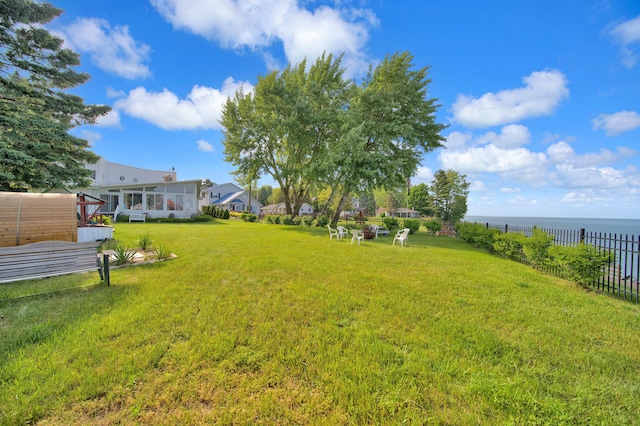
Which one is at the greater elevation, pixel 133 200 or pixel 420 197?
pixel 420 197

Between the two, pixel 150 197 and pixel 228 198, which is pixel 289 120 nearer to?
pixel 150 197

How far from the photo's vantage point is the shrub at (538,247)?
23.8ft

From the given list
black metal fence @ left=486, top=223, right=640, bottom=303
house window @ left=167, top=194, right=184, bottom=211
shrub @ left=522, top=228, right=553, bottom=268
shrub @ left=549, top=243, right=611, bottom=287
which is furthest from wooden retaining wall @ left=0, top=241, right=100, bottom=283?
house window @ left=167, top=194, right=184, bottom=211

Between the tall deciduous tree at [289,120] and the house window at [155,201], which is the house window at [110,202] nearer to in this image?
the house window at [155,201]

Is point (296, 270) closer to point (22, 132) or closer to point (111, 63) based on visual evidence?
point (22, 132)

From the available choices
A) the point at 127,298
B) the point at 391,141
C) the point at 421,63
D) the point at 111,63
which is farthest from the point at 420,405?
the point at 421,63

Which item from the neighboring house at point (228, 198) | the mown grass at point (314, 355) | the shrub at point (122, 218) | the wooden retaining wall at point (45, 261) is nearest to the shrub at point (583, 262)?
the mown grass at point (314, 355)

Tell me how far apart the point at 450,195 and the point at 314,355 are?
49961 millimetres

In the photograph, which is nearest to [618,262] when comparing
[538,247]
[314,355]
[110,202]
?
[538,247]

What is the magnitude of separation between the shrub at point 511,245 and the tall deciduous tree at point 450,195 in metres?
37.4

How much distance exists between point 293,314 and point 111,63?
48.5 feet

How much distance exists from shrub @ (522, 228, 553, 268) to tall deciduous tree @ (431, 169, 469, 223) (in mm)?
39130

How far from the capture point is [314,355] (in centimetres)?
271

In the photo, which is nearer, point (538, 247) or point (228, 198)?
point (538, 247)
